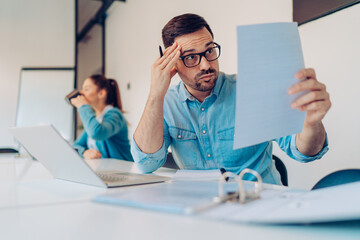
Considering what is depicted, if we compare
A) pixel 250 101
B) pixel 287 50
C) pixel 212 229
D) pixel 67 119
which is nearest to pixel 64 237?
pixel 212 229

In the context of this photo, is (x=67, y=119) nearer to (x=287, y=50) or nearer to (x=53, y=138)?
(x=53, y=138)

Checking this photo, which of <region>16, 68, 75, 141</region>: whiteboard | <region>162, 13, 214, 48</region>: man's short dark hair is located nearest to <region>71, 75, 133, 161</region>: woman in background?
<region>162, 13, 214, 48</region>: man's short dark hair

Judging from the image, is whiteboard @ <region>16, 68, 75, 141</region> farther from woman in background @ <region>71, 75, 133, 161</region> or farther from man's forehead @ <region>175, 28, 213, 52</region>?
man's forehead @ <region>175, 28, 213, 52</region>

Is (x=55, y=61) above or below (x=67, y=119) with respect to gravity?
above

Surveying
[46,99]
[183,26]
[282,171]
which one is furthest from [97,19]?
[282,171]

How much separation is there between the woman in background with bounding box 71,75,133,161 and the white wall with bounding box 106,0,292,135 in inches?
23.9

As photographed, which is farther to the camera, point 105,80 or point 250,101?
point 105,80

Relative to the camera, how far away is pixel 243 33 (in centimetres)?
63

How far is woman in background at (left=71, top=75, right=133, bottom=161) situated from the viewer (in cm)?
237

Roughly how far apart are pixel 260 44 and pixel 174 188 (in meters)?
0.38

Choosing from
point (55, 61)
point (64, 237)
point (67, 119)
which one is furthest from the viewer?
point (55, 61)

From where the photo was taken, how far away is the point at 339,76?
5.11ft

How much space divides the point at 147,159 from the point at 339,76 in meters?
1.07

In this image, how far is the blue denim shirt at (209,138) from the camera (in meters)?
1.27
